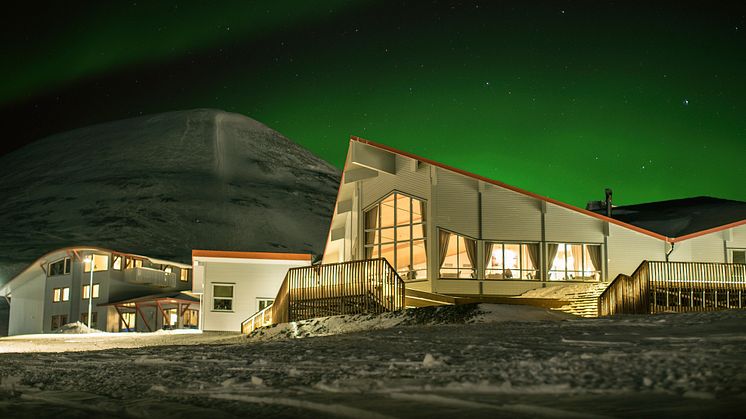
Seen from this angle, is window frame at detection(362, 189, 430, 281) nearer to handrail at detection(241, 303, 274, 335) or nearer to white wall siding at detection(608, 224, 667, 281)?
handrail at detection(241, 303, 274, 335)

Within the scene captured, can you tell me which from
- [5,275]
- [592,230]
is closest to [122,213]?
[5,275]

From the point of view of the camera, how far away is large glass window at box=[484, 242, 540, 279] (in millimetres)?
25953

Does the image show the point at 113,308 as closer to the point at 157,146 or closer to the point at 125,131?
the point at 157,146

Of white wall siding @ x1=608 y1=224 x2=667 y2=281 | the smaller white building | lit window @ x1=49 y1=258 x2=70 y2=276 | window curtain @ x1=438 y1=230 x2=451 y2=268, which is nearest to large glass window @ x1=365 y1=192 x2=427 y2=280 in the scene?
window curtain @ x1=438 y1=230 x2=451 y2=268

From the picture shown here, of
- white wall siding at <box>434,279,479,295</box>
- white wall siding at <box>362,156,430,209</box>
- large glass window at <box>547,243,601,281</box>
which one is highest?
white wall siding at <box>362,156,430,209</box>

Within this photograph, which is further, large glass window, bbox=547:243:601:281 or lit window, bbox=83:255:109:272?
lit window, bbox=83:255:109:272

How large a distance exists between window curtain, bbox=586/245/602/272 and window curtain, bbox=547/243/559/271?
3.74 feet

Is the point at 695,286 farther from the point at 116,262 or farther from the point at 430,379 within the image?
the point at 116,262

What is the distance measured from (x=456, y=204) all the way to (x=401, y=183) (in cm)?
211

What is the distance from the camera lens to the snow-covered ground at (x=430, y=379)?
5188mm

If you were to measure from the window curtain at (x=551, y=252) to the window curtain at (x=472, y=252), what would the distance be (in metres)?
2.53

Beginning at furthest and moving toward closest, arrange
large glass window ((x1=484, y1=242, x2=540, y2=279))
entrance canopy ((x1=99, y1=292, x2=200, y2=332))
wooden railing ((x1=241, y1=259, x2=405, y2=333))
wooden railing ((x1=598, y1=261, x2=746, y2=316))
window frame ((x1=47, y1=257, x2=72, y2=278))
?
window frame ((x1=47, y1=257, x2=72, y2=278)), entrance canopy ((x1=99, y1=292, x2=200, y2=332)), large glass window ((x1=484, y1=242, x2=540, y2=279)), wooden railing ((x1=598, y1=261, x2=746, y2=316)), wooden railing ((x1=241, y1=259, x2=405, y2=333))

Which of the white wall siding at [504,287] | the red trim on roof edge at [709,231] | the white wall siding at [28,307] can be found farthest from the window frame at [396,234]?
the white wall siding at [28,307]

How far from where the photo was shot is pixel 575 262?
26.5 m
